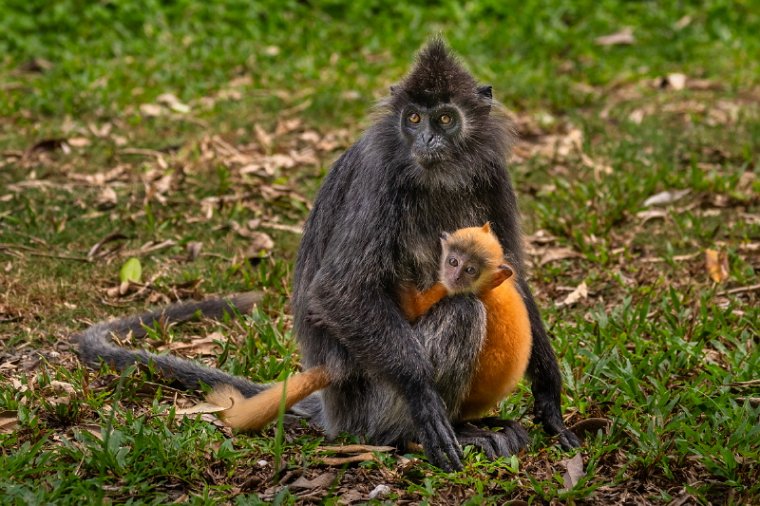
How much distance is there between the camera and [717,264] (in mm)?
5590

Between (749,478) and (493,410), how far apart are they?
1.11 metres

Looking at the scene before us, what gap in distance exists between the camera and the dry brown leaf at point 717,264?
18.0ft

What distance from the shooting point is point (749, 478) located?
11.9ft

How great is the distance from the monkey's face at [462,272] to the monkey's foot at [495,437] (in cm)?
58

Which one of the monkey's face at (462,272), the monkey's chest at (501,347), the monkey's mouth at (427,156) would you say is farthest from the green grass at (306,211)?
the monkey's mouth at (427,156)

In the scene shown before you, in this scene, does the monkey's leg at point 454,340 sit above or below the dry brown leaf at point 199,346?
above

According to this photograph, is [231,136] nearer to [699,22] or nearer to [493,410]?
[493,410]

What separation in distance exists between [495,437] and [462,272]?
67 centimetres

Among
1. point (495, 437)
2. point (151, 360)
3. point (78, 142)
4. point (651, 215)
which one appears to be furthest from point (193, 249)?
point (651, 215)

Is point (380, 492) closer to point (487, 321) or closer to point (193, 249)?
point (487, 321)

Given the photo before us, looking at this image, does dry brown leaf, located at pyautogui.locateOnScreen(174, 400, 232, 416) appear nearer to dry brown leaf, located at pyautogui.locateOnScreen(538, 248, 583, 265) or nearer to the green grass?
the green grass

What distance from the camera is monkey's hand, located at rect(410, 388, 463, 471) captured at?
3.68 meters

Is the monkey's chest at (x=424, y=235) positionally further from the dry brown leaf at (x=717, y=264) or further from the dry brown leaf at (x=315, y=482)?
the dry brown leaf at (x=717, y=264)

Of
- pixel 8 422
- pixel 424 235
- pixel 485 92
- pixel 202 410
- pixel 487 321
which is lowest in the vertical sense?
pixel 8 422
